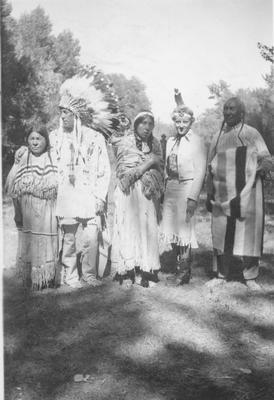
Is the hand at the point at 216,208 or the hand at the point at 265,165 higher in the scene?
the hand at the point at 265,165

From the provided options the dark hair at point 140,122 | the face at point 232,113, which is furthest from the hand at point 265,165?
the dark hair at point 140,122

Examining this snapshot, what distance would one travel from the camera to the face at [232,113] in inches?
179

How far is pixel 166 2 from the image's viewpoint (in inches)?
158

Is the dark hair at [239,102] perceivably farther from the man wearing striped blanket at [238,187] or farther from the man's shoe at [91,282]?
the man's shoe at [91,282]

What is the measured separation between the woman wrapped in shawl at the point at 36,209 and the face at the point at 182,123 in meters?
1.28

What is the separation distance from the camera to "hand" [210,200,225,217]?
4762mm

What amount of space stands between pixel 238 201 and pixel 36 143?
1987 millimetres

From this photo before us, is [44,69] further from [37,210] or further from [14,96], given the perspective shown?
[37,210]

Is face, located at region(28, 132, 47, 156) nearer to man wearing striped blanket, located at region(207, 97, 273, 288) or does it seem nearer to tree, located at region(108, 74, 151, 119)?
tree, located at region(108, 74, 151, 119)

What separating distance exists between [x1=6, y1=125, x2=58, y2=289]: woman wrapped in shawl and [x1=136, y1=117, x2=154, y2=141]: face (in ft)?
2.92

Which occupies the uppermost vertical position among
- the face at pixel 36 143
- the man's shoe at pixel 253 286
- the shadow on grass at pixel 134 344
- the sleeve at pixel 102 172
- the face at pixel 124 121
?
the face at pixel 124 121

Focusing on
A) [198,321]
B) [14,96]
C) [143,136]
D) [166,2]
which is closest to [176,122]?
[143,136]

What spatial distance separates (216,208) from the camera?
15.8 ft

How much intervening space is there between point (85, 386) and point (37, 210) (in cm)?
189
